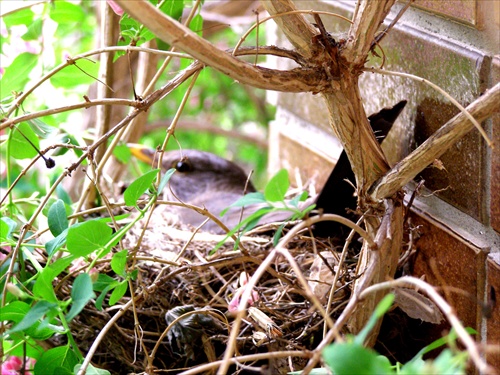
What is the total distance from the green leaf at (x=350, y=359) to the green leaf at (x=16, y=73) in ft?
2.79

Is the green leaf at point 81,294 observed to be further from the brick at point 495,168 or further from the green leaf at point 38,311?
the brick at point 495,168

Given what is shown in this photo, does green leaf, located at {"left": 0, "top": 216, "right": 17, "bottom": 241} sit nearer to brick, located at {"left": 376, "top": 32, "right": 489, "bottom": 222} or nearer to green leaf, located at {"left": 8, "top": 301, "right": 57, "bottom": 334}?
green leaf, located at {"left": 8, "top": 301, "right": 57, "bottom": 334}

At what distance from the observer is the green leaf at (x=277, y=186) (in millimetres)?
564

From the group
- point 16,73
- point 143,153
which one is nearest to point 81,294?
point 16,73

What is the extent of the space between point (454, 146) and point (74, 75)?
63 centimetres

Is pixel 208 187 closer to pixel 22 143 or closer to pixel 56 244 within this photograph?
pixel 22 143

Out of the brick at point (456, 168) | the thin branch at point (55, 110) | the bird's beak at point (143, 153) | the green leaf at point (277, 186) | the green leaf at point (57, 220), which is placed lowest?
the green leaf at point (57, 220)

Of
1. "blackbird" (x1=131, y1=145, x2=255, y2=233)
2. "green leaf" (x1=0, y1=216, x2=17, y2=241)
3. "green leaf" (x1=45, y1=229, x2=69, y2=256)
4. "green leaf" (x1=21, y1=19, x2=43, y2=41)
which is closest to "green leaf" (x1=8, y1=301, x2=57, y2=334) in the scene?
"green leaf" (x1=45, y1=229, x2=69, y2=256)

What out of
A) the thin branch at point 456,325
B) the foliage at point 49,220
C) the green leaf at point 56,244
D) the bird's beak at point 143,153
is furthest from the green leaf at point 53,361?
the bird's beak at point 143,153

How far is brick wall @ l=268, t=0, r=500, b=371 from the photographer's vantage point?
0.79 m

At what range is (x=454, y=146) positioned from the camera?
87 centimetres

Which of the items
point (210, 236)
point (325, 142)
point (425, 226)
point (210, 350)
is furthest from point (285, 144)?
point (210, 350)

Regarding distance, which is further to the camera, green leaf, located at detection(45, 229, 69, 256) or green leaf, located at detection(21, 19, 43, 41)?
green leaf, located at detection(21, 19, 43, 41)

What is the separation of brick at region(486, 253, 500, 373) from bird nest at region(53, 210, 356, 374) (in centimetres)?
18
